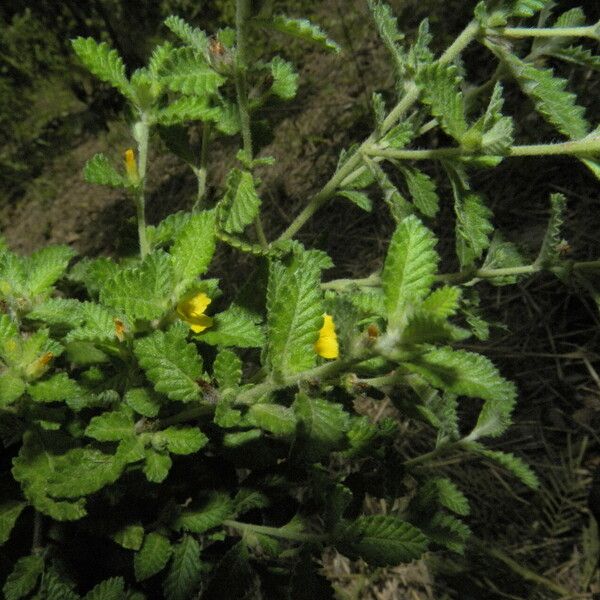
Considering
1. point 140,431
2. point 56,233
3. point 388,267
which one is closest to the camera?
point 388,267

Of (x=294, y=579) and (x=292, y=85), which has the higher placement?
(x=292, y=85)

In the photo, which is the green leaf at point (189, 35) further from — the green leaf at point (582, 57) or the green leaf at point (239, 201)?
the green leaf at point (582, 57)

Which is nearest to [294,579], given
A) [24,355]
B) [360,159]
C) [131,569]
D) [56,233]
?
[131,569]

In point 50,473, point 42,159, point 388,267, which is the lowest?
point 42,159

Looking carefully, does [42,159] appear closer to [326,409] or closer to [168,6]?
[168,6]

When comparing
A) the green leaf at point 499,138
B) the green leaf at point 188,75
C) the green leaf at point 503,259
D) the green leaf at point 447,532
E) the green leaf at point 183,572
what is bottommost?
the green leaf at point 447,532

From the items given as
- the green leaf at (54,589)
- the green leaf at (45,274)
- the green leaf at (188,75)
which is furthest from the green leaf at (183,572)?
the green leaf at (188,75)

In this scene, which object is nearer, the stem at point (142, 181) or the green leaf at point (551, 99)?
the green leaf at point (551, 99)

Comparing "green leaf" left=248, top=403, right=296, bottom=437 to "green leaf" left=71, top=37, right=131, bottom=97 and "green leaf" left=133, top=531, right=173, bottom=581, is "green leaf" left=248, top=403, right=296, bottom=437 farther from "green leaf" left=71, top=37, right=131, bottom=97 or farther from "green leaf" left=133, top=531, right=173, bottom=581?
"green leaf" left=71, top=37, right=131, bottom=97
